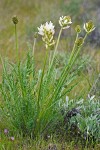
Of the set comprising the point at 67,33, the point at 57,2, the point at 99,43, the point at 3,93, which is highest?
the point at 57,2

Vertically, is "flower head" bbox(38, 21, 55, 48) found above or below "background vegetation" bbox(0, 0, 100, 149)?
below

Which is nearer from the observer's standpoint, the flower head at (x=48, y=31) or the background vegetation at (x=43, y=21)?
the flower head at (x=48, y=31)

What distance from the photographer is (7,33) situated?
673 centimetres

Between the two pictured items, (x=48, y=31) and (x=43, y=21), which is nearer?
(x=48, y=31)

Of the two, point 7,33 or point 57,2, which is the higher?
point 57,2

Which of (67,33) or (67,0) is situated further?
(67,0)

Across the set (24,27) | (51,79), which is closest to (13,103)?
(51,79)

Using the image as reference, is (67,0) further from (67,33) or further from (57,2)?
(67,33)

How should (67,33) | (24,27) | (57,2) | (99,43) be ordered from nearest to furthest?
(99,43), (67,33), (24,27), (57,2)

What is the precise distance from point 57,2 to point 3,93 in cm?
576

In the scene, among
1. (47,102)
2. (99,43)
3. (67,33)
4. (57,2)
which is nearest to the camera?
(47,102)

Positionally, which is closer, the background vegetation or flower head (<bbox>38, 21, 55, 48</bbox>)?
flower head (<bbox>38, 21, 55, 48</bbox>)

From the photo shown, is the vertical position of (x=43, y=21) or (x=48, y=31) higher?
(x=43, y=21)

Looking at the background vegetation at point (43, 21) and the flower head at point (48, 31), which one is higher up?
the background vegetation at point (43, 21)
